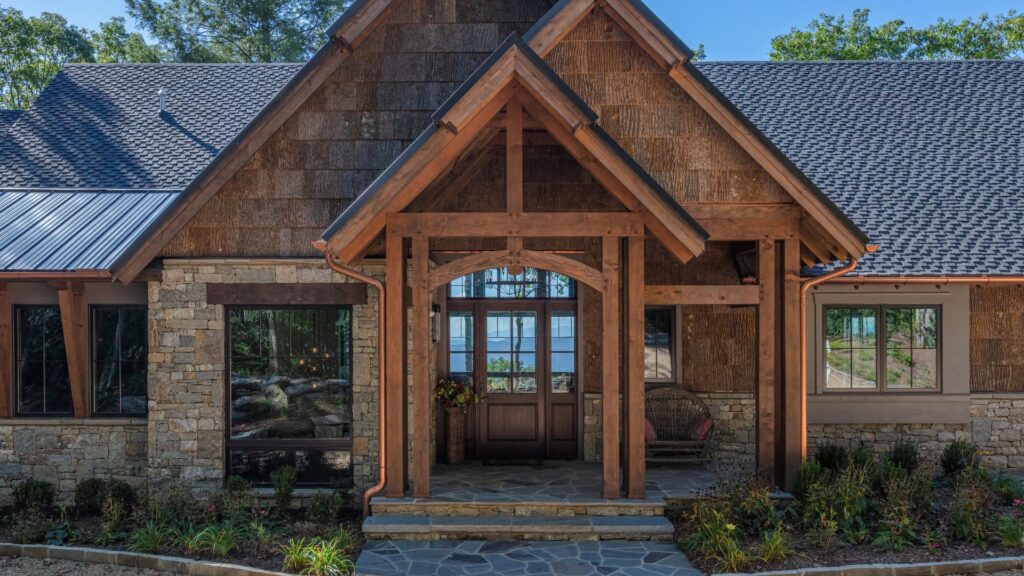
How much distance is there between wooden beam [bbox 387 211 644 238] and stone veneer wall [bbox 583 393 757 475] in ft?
11.2

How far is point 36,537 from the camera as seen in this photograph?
7.29 meters

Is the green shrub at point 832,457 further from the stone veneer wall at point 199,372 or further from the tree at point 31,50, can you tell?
the tree at point 31,50

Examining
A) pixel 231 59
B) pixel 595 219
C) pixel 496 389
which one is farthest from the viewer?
pixel 231 59

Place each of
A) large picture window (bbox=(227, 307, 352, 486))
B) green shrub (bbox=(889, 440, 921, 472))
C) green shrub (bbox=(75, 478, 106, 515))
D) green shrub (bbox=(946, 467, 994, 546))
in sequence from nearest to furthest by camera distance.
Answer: green shrub (bbox=(946, 467, 994, 546)) < green shrub (bbox=(75, 478, 106, 515)) < large picture window (bbox=(227, 307, 352, 486)) < green shrub (bbox=(889, 440, 921, 472))

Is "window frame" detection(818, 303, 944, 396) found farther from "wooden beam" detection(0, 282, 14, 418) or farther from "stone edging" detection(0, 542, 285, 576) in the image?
"wooden beam" detection(0, 282, 14, 418)

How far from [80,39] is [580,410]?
24.0 metres

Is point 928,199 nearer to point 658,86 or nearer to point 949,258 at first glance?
point 949,258

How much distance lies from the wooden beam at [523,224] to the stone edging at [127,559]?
11.0ft

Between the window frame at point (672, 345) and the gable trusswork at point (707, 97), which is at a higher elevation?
the gable trusswork at point (707, 97)

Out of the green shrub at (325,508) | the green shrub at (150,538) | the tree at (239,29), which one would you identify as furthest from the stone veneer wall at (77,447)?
the tree at (239,29)

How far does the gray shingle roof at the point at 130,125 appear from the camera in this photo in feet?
36.8

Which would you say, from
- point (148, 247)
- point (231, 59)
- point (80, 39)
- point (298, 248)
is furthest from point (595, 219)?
point (80, 39)

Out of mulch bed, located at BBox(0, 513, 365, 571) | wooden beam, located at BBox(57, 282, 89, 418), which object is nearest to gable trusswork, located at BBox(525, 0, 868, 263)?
mulch bed, located at BBox(0, 513, 365, 571)

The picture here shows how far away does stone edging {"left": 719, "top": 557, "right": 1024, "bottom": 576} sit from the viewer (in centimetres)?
616
